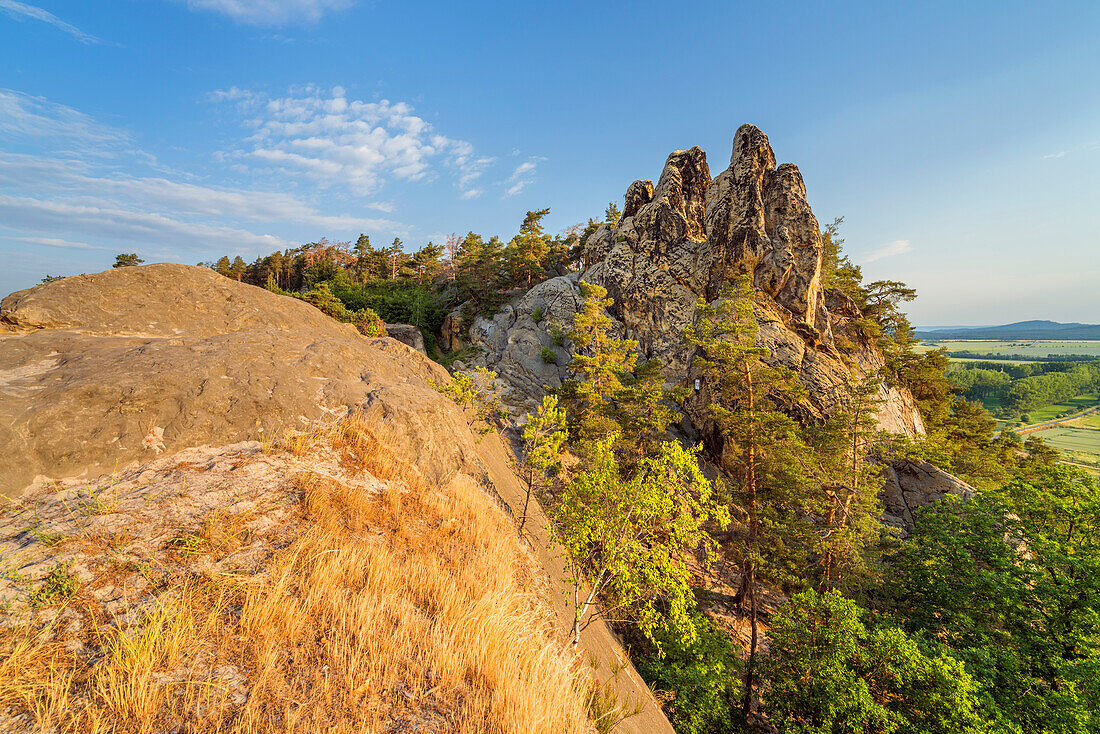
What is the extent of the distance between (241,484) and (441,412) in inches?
191

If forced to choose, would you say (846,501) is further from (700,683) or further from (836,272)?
(836,272)

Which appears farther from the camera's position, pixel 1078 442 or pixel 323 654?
pixel 1078 442

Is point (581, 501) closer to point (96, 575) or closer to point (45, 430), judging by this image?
point (96, 575)

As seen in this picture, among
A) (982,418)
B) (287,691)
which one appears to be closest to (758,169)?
(982,418)

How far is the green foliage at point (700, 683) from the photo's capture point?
1158 centimetres

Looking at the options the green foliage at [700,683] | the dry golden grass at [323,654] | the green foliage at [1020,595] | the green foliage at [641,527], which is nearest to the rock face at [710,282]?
the green foliage at [1020,595]

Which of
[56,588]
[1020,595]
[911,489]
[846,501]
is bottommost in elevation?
[911,489]

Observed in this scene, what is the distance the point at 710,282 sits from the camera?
30234 millimetres

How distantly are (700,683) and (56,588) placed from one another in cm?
1530

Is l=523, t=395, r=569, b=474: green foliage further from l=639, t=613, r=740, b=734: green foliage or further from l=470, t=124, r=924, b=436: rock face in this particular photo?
l=470, t=124, r=924, b=436: rock face

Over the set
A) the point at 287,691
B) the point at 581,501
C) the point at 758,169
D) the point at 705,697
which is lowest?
the point at 705,697

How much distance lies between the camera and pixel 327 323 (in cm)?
1529

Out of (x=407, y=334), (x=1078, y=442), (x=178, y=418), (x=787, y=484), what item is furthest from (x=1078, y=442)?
(x=178, y=418)

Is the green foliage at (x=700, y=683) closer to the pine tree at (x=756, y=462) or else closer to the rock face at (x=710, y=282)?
the pine tree at (x=756, y=462)
